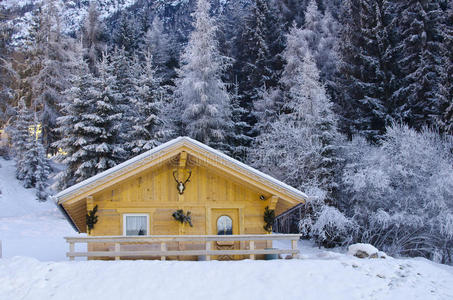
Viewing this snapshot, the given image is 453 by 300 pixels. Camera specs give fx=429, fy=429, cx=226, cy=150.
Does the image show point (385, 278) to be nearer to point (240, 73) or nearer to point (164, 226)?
point (164, 226)

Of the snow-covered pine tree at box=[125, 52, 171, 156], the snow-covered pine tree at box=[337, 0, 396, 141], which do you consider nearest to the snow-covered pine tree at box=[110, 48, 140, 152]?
the snow-covered pine tree at box=[125, 52, 171, 156]

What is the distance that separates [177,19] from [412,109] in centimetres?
4354

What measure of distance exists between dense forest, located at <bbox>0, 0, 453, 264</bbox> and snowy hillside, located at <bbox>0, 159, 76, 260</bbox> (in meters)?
1.79

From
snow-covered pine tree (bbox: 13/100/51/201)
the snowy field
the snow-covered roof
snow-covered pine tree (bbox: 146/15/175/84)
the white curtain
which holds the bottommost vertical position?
the snowy field

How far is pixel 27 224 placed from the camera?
26469 mm

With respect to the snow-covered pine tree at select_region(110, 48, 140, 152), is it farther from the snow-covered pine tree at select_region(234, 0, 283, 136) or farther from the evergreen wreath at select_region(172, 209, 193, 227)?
the evergreen wreath at select_region(172, 209, 193, 227)

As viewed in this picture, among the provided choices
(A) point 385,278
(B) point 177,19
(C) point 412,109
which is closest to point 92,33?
(B) point 177,19

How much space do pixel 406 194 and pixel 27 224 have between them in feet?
72.9

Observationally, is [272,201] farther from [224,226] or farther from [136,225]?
[136,225]

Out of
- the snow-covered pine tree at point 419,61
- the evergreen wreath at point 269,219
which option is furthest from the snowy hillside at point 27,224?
the snow-covered pine tree at point 419,61

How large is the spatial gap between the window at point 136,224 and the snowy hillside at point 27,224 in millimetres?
6435

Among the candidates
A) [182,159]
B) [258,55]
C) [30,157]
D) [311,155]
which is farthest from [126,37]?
[182,159]

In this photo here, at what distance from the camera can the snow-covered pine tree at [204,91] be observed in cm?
2761

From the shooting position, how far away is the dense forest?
22.7 meters
